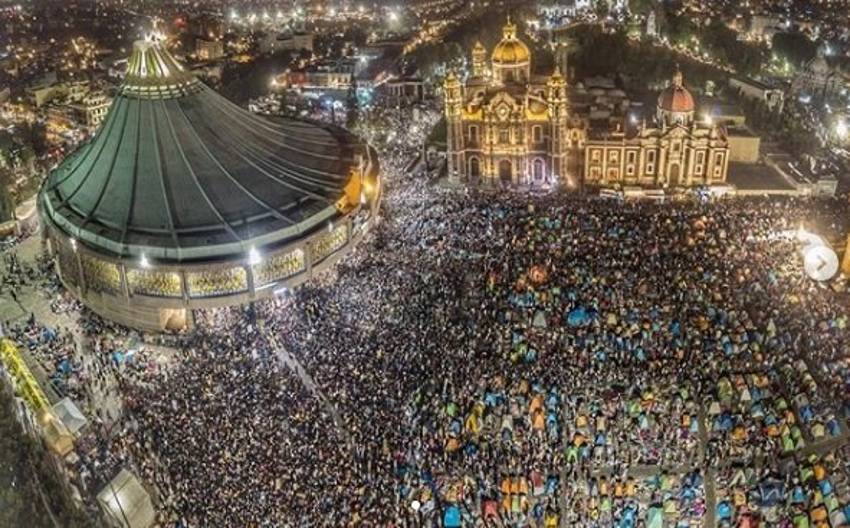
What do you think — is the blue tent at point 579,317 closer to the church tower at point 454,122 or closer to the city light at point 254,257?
the city light at point 254,257

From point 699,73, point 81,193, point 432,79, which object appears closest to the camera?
point 81,193

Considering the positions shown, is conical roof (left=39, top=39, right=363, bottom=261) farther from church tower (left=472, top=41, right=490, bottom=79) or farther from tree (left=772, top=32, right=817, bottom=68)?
tree (left=772, top=32, right=817, bottom=68)

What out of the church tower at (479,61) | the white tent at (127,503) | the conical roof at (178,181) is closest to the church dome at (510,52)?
the church tower at (479,61)

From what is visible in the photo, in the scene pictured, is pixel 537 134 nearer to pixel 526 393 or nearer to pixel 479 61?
pixel 479 61

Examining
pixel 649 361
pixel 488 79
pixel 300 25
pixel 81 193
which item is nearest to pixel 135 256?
pixel 81 193

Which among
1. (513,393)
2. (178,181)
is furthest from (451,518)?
(178,181)

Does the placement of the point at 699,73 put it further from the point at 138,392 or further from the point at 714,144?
the point at 138,392
